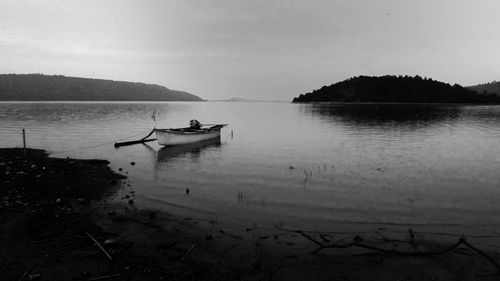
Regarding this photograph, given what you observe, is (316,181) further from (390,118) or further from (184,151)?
(390,118)

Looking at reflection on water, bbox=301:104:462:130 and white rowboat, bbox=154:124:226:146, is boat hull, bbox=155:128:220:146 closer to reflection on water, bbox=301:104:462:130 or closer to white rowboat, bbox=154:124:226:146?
white rowboat, bbox=154:124:226:146

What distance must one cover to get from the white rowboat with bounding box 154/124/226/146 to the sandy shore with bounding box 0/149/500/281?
2001 centimetres

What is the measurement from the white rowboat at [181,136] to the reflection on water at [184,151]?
1.58ft

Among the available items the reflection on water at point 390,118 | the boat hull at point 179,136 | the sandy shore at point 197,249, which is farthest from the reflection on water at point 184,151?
the reflection on water at point 390,118

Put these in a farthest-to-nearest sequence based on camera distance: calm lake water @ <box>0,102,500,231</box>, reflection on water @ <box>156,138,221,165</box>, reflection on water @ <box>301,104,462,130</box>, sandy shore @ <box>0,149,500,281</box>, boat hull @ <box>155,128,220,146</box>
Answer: reflection on water @ <box>301,104,462,130</box>
boat hull @ <box>155,128,220,146</box>
reflection on water @ <box>156,138,221,165</box>
calm lake water @ <box>0,102,500,231</box>
sandy shore @ <box>0,149,500,281</box>

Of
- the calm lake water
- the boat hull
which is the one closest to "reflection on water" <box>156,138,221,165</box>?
the calm lake water

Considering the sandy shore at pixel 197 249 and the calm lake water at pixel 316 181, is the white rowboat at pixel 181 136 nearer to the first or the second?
the calm lake water at pixel 316 181

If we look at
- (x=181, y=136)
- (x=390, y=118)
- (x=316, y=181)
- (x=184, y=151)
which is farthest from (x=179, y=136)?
(x=390, y=118)

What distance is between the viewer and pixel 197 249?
10.1 metres

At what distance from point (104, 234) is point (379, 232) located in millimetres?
9997

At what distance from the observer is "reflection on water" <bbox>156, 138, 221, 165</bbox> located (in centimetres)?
2854

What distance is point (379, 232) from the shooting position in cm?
1212

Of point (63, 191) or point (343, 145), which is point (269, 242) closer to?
point (63, 191)

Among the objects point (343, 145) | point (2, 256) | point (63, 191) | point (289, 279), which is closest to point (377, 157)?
point (343, 145)
